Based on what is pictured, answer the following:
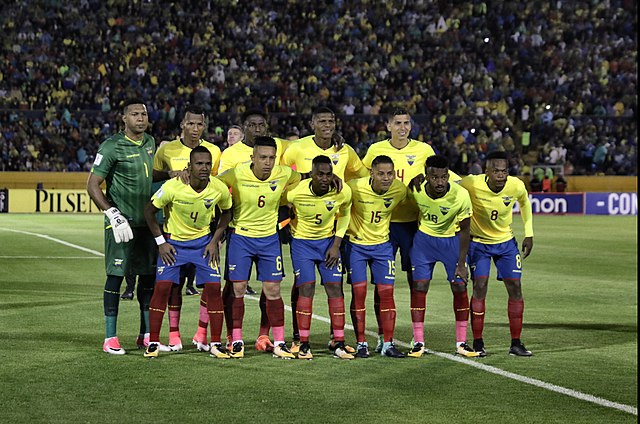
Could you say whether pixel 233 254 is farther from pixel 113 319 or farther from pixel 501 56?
pixel 501 56

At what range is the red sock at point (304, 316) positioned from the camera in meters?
9.62

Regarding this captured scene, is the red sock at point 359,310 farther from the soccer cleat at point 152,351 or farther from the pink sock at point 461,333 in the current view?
the soccer cleat at point 152,351

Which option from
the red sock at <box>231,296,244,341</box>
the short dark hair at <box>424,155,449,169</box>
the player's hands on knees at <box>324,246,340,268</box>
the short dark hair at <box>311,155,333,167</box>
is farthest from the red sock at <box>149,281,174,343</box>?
the short dark hair at <box>424,155,449,169</box>

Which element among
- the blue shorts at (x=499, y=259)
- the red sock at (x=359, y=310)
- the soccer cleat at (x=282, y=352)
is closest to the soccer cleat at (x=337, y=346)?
the red sock at (x=359, y=310)

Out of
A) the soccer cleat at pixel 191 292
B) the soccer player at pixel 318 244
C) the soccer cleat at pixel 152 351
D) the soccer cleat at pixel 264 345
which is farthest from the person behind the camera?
the soccer cleat at pixel 191 292

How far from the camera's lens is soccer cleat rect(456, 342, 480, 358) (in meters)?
9.81

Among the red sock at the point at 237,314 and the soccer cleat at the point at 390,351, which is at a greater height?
the red sock at the point at 237,314

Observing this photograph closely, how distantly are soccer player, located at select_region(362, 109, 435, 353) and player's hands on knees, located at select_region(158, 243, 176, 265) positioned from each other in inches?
76.2

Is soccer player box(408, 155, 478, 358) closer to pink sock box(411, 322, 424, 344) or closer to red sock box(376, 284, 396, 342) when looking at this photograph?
pink sock box(411, 322, 424, 344)

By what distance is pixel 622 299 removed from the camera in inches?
596

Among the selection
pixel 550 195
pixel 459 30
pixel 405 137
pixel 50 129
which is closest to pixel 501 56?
pixel 459 30

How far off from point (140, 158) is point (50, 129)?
93.4 feet

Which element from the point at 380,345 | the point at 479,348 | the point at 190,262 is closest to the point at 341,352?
the point at 380,345

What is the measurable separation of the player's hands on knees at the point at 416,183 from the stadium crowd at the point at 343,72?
27.2 meters
